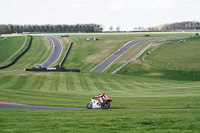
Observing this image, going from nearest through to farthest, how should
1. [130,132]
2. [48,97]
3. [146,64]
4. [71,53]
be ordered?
1. [130,132]
2. [48,97]
3. [146,64]
4. [71,53]

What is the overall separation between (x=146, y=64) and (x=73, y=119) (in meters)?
73.4

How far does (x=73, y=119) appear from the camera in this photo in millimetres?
21750

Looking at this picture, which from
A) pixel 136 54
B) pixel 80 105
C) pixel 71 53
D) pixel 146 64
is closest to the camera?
pixel 80 105

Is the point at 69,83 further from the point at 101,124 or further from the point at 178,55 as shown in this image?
the point at 178,55

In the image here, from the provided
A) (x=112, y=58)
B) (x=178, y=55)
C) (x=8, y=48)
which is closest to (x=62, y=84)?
(x=112, y=58)

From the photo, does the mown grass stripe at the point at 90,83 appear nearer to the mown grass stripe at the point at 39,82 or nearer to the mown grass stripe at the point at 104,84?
the mown grass stripe at the point at 104,84

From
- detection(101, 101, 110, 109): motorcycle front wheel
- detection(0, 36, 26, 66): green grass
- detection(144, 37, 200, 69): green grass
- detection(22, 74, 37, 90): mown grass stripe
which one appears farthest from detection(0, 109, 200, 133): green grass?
detection(0, 36, 26, 66): green grass

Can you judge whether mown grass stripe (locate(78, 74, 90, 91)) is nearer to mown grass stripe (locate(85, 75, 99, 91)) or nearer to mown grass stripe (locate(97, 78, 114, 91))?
mown grass stripe (locate(85, 75, 99, 91))

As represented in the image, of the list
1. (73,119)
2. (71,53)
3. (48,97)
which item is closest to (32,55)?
(71,53)

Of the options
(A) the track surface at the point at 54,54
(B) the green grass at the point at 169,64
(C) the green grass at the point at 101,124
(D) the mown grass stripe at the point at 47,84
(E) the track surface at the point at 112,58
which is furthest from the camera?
(A) the track surface at the point at 54,54

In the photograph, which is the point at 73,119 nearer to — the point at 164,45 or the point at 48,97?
the point at 48,97

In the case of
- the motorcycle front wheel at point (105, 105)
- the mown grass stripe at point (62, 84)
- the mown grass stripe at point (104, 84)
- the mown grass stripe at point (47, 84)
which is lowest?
the mown grass stripe at point (104, 84)

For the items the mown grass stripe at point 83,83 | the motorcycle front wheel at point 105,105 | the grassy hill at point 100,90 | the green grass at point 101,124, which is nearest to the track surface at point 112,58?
the grassy hill at point 100,90

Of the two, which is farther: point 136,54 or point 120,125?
point 136,54
